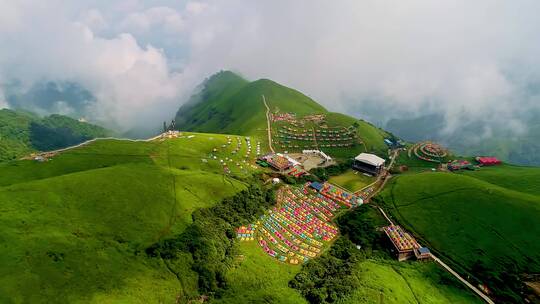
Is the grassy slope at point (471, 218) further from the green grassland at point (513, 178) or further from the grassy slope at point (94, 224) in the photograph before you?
the grassy slope at point (94, 224)

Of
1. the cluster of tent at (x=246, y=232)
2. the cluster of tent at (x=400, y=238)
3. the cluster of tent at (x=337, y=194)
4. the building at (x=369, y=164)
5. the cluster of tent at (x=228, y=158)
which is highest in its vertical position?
the cluster of tent at (x=228, y=158)

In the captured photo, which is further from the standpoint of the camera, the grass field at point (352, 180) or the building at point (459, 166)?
the building at point (459, 166)

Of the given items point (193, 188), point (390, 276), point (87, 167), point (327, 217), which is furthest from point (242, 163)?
point (390, 276)

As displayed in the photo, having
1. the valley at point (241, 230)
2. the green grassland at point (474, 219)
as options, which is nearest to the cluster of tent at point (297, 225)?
the valley at point (241, 230)

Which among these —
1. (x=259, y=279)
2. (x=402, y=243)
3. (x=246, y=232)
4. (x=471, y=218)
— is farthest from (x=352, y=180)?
(x=259, y=279)

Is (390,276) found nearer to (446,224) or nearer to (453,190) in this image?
(446,224)

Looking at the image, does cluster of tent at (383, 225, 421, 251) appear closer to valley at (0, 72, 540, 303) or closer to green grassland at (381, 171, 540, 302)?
valley at (0, 72, 540, 303)

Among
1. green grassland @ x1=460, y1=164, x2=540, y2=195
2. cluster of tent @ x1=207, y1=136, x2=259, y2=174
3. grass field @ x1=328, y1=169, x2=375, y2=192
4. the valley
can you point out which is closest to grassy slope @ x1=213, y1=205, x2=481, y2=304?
the valley
